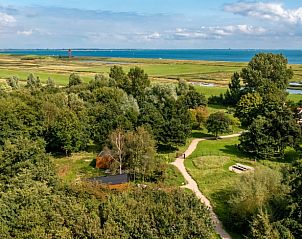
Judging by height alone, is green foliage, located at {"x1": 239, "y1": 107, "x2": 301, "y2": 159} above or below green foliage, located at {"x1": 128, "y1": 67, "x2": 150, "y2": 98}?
below

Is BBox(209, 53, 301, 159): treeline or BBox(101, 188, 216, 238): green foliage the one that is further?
BBox(209, 53, 301, 159): treeline

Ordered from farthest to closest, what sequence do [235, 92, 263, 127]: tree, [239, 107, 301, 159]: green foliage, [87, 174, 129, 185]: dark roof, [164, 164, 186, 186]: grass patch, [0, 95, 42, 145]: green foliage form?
[235, 92, 263, 127]: tree
[239, 107, 301, 159]: green foliage
[0, 95, 42, 145]: green foliage
[164, 164, 186, 186]: grass patch
[87, 174, 129, 185]: dark roof

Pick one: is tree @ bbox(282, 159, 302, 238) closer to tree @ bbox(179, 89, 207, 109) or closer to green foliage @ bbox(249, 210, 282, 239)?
→ green foliage @ bbox(249, 210, 282, 239)

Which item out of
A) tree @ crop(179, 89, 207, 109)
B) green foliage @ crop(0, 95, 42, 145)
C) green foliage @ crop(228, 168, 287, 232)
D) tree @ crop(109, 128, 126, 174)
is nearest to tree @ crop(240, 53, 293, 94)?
tree @ crop(179, 89, 207, 109)

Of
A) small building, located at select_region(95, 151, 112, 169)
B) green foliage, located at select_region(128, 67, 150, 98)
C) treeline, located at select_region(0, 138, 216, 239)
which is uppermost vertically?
green foliage, located at select_region(128, 67, 150, 98)

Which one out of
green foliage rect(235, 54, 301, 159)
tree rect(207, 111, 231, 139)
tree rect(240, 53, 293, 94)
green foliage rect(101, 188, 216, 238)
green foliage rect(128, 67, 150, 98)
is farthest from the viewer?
tree rect(240, 53, 293, 94)

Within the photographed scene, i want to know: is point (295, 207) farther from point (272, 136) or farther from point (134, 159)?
point (272, 136)

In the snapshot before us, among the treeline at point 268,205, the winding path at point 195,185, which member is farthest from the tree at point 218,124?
the treeline at point 268,205
